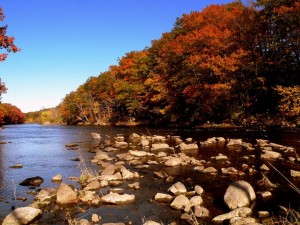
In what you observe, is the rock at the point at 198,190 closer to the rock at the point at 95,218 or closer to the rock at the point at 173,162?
the rock at the point at 95,218

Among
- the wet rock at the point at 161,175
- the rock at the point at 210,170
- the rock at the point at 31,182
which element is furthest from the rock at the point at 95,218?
the rock at the point at 210,170

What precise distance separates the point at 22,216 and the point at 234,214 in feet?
20.4

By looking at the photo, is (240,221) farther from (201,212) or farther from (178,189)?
(178,189)

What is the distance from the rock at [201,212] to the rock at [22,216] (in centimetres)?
485

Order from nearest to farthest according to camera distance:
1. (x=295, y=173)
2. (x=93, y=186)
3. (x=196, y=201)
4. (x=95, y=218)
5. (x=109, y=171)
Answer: (x=95, y=218)
(x=196, y=201)
(x=93, y=186)
(x=295, y=173)
(x=109, y=171)

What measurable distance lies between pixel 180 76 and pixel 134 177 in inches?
1149

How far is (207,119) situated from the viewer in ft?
139

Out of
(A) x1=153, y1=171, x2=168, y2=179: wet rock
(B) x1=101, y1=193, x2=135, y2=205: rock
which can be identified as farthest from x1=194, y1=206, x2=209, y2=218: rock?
(A) x1=153, y1=171, x2=168, y2=179: wet rock

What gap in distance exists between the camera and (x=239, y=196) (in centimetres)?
951

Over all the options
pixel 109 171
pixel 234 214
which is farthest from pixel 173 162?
pixel 234 214

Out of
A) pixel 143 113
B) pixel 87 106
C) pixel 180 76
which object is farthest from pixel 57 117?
pixel 180 76

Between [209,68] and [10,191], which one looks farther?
[209,68]

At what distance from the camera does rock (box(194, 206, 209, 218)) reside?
8773 mm

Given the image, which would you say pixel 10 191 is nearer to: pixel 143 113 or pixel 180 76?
pixel 180 76
